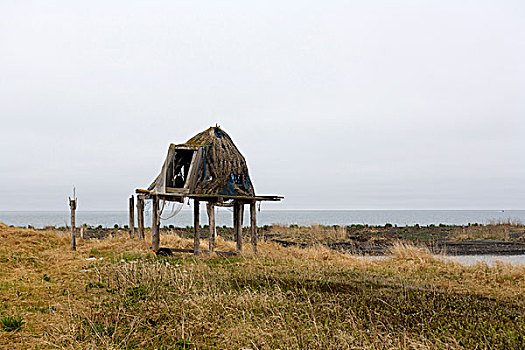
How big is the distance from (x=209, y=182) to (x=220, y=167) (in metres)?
0.83

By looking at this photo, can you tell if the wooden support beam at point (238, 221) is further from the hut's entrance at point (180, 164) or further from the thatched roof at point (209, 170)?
the hut's entrance at point (180, 164)

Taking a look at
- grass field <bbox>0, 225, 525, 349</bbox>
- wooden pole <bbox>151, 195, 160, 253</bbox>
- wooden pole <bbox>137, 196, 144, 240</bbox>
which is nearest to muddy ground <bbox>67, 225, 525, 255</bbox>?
wooden pole <bbox>137, 196, 144, 240</bbox>

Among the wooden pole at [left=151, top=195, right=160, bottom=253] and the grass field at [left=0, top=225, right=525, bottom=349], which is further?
the wooden pole at [left=151, top=195, right=160, bottom=253]

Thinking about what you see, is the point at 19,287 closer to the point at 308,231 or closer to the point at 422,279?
the point at 422,279

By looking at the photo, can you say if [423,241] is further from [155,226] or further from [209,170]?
[155,226]

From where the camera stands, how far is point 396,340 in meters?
7.00

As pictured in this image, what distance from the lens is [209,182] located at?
59.8ft

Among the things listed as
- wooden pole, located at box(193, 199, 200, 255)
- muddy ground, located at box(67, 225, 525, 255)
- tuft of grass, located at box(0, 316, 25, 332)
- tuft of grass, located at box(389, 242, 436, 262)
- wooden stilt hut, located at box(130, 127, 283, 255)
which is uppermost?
wooden stilt hut, located at box(130, 127, 283, 255)

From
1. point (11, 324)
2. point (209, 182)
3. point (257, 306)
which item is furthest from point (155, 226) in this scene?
point (11, 324)

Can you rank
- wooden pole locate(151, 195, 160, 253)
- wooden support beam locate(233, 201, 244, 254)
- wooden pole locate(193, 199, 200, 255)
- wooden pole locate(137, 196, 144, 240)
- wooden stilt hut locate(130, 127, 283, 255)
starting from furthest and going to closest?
wooden pole locate(137, 196, 144, 240)
wooden support beam locate(233, 201, 244, 254)
wooden pole locate(151, 195, 160, 253)
wooden pole locate(193, 199, 200, 255)
wooden stilt hut locate(130, 127, 283, 255)

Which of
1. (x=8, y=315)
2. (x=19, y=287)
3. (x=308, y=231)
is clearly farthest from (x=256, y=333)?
A: (x=308, y=231)

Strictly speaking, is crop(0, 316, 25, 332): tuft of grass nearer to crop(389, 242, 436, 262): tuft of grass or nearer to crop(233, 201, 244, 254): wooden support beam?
crop(233, 201, 244, 254): wooden support beam

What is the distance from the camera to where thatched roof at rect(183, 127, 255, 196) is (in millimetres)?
18219

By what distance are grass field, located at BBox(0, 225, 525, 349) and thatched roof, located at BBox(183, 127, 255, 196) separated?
306 cm
